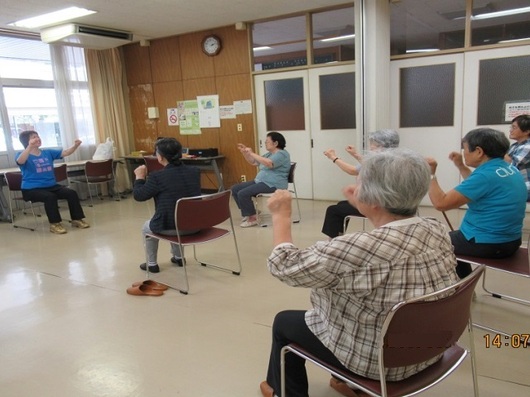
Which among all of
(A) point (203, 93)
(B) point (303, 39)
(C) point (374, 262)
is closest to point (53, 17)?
(A) point (203, 93)

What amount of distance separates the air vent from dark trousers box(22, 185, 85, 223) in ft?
7.25

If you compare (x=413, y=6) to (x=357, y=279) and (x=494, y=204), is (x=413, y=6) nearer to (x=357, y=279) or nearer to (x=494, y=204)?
(x=494, y=204)

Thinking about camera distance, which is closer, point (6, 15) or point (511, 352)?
point (511, 352)

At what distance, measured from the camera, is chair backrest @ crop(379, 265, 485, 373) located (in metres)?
1.20

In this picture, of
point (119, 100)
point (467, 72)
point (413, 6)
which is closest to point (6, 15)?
point (119, 100)

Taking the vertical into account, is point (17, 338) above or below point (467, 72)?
below

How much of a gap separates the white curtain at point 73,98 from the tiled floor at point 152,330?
3.34 m

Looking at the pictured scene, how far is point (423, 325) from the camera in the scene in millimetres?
1239

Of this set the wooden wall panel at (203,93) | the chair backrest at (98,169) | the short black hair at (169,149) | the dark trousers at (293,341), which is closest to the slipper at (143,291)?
the short black hair at (169,149)

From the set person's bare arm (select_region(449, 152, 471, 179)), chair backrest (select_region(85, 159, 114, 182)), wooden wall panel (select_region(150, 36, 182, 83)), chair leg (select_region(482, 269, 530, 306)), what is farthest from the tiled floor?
wooden wall panel (select_region(150, 36, 182, 83))

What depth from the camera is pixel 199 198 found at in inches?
119

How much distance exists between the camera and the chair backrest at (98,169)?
632cm

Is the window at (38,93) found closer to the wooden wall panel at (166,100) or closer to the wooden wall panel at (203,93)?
the wooden wall panel at (166,100)

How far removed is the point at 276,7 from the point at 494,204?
423 centimetres
